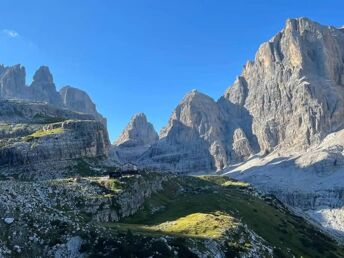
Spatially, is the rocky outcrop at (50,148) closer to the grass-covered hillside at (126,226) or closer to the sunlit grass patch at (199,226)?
the grass-covered hillside at (126,226)

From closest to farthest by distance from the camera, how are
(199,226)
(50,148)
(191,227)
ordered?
(191,227) < (199,226) < (50,148)

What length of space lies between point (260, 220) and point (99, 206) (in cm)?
5123

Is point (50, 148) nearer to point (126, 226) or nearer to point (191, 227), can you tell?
point (126, 226)

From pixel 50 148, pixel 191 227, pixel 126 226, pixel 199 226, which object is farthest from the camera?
pixel 50 148

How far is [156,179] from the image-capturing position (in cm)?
14812

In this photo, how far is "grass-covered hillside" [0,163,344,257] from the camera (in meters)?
71.9

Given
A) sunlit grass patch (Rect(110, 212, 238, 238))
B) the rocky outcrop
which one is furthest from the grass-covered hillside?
the rocky outcrop

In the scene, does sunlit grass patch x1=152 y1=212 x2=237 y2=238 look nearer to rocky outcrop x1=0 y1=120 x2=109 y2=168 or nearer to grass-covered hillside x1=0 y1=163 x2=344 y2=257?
grass-covered hillside x1=0 y1=163 x2=344 y2=257

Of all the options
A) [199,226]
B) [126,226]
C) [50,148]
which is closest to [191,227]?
[199,226]

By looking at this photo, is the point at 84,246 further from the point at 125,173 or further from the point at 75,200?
the point at 125,173

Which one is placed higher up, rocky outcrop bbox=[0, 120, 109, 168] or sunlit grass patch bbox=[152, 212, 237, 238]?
rocky outcrop bbox=[0, 120, 109, 168]

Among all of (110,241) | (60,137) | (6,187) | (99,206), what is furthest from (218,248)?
(60,137)

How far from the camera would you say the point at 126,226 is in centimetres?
8669

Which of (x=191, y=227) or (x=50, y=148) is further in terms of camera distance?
(x=50, y=148)
